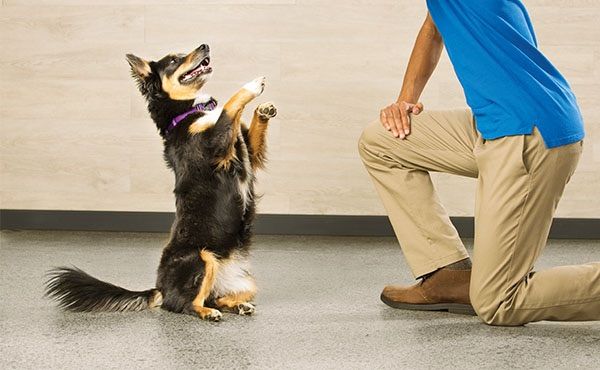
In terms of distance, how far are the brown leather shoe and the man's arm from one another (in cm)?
43

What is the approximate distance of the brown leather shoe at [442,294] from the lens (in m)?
2.68

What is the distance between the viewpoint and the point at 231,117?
2697mm

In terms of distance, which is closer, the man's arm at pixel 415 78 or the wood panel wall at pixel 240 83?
the man's arm at pixel 415 78

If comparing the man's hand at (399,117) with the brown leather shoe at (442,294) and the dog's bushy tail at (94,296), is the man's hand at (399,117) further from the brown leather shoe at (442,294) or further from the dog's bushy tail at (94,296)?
the dog's bushy tail at (94,296)

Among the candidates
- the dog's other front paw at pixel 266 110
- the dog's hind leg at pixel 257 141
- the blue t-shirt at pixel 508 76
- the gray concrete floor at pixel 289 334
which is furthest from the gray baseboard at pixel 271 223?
the blue t-shirt at pixel 508 76

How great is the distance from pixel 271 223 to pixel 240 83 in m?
0.63

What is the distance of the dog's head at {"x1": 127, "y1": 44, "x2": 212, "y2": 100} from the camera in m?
2.80

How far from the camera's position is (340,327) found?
2.57 m

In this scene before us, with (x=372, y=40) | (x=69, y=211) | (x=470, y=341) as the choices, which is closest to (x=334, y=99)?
(x=372, y=40)

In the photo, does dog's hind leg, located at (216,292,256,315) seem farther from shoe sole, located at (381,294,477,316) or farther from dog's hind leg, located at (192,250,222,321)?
shoe sole, located at (381,294,477,316)

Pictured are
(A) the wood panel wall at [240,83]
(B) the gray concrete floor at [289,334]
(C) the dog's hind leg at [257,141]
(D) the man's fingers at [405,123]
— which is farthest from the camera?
(A) the wood panel wall at [240,83]

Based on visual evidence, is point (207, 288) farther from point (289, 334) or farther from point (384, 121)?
point (384, 121)

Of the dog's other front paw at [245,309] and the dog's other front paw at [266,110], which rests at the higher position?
the dog's other front paw at [266,110]

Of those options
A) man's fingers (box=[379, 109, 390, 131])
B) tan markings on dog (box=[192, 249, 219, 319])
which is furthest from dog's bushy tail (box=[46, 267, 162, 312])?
man's fingers (box=[379, 109, 390, 131])
